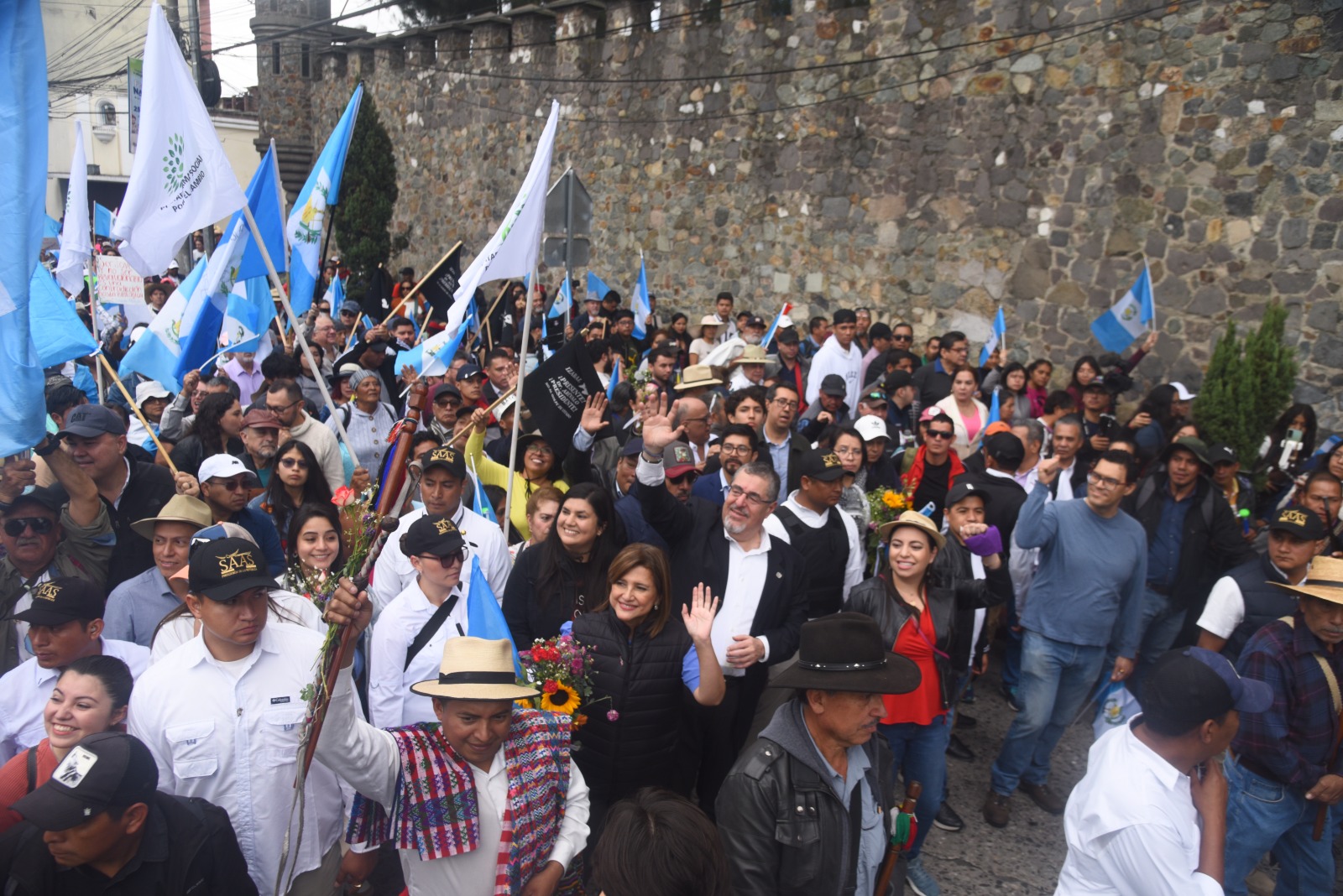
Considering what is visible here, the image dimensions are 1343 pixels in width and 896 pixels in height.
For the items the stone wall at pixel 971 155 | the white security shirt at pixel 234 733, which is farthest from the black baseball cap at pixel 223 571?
the stone wall at pixel 971 155

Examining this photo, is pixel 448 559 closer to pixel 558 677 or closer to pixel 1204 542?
pixel 558 677

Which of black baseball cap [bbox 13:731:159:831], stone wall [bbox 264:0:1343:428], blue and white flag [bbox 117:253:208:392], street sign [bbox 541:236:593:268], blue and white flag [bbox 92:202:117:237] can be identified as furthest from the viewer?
blue and white flag [bbox 92:202:117:237]

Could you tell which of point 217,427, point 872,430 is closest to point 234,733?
point 217,427

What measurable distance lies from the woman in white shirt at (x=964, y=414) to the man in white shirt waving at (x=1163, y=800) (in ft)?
15.7

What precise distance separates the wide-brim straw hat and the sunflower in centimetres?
64

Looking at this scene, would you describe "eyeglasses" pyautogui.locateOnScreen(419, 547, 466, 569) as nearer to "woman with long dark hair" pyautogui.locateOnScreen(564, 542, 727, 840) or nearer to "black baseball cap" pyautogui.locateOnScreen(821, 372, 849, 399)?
"woman with long dark hair" pyautogui.locateOnScreen(564, 542, 727, 840)

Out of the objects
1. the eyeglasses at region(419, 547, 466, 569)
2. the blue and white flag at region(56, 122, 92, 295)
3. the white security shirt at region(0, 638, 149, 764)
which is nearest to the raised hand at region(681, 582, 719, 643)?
the eyeglasses at region(419, 547, 466, 569)

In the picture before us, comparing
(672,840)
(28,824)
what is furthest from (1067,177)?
(28,824)

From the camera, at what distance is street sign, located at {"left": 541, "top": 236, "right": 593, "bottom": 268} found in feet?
22.7

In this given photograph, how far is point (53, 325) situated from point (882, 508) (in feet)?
14.5

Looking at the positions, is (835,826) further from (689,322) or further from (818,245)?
(689,322)

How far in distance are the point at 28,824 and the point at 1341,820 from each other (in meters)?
4.90

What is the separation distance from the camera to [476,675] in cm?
288

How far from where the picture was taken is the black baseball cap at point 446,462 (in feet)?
15.2
